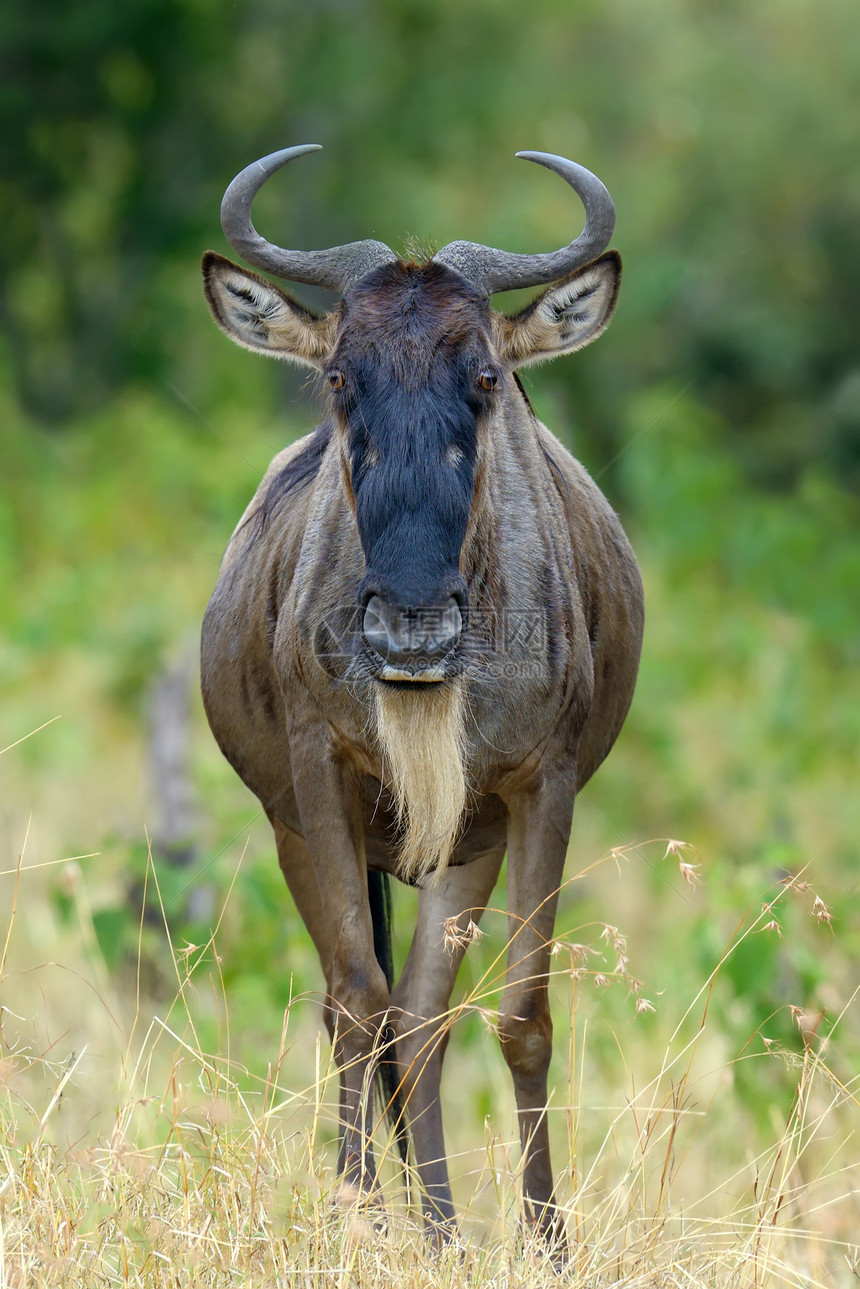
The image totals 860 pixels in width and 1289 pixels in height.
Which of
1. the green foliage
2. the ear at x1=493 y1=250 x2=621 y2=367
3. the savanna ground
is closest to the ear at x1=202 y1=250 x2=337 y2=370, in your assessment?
the ear at x1=493 y1=250 x2=621 y2=367

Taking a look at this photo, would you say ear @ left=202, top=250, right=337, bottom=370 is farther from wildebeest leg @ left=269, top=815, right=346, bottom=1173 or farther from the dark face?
wildebeest leg @ left=269, top=815, right=346, bottom=1173

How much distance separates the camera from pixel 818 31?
21.7 m

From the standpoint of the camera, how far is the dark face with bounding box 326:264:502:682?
4098 mm

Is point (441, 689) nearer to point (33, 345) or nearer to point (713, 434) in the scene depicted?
point (713, 434)

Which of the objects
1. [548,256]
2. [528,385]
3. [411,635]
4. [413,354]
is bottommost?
[411,635]

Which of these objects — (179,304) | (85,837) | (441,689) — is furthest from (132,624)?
(179,304)

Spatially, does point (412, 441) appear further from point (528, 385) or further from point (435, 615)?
point (528, 385)

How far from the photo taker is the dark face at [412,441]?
4098 mm

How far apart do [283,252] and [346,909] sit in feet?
6.35

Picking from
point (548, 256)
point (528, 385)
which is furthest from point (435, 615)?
point (528, 385)

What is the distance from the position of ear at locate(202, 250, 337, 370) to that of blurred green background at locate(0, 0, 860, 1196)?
22.1 inches

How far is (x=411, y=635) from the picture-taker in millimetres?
4055

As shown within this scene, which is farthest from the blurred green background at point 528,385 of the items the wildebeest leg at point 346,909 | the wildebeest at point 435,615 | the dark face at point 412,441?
the wildebeest leg at point 346,909

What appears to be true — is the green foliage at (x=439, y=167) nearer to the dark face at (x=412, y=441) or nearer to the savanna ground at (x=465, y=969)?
the savanna ground at (x=465, y=969)
